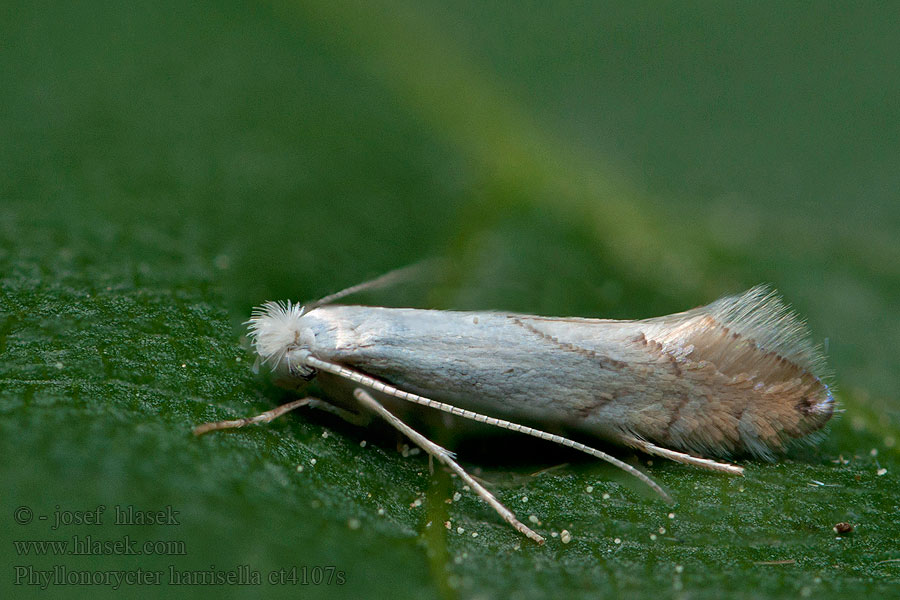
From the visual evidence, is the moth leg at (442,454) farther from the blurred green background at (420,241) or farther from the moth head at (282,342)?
the moth head at (282,342)

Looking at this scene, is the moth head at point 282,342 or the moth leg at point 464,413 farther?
the moth head at point 282,342

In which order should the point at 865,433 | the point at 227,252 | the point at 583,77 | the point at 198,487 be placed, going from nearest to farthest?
1. the point at 198,487
2. the point at 865,433
3. the point at 227,252
4. the point at 583,77

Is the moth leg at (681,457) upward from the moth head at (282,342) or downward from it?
downward

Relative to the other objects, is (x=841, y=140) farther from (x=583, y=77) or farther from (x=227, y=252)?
(x=227, y=252)

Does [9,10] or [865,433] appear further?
[9,10]

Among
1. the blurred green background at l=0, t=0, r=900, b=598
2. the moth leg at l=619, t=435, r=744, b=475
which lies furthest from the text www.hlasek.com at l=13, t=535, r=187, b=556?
the moth leg at l=619, t=435, r=744, b=475

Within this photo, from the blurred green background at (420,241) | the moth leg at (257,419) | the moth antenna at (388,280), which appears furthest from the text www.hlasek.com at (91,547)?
the moth antenna at (388,280)

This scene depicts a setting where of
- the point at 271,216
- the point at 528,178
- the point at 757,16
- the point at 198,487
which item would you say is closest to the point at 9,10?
the point at 271,216

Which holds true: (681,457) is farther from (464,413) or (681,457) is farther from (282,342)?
(282,342)
